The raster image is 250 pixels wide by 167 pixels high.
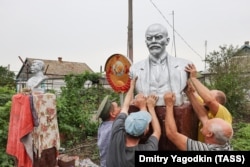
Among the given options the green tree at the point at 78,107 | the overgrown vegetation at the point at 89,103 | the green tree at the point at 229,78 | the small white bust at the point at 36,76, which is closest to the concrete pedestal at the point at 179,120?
the small white bust at the point at 36,76

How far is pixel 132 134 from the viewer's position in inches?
74.0

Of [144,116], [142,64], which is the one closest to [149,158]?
[144,116]

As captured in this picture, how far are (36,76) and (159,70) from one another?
259 centimetres

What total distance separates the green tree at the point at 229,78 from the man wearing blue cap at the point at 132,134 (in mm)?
8949

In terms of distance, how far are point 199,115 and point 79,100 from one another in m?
6.18

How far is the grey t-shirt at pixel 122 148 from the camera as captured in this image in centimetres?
193

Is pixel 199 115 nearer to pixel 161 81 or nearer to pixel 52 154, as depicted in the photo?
pixel 161 81

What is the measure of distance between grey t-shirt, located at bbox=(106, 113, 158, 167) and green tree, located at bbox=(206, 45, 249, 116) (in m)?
9.08

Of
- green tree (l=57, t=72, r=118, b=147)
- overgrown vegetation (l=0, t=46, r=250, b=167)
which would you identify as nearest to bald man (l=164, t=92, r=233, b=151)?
overgrown vegetation (l=0, t=46, r=250, b=167)

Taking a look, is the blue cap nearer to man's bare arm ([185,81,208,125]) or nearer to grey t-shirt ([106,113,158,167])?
grey t-shirt ([106,113,158,167])

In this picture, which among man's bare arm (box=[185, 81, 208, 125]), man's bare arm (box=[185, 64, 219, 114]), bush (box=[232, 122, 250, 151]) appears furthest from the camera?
bush (box=[232, 122, 250, 151])

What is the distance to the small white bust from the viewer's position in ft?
14.1

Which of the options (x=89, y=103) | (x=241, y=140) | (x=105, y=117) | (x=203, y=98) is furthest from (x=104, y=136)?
(x=89, y=103)

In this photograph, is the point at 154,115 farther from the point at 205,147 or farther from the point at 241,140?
the point at 241,140
